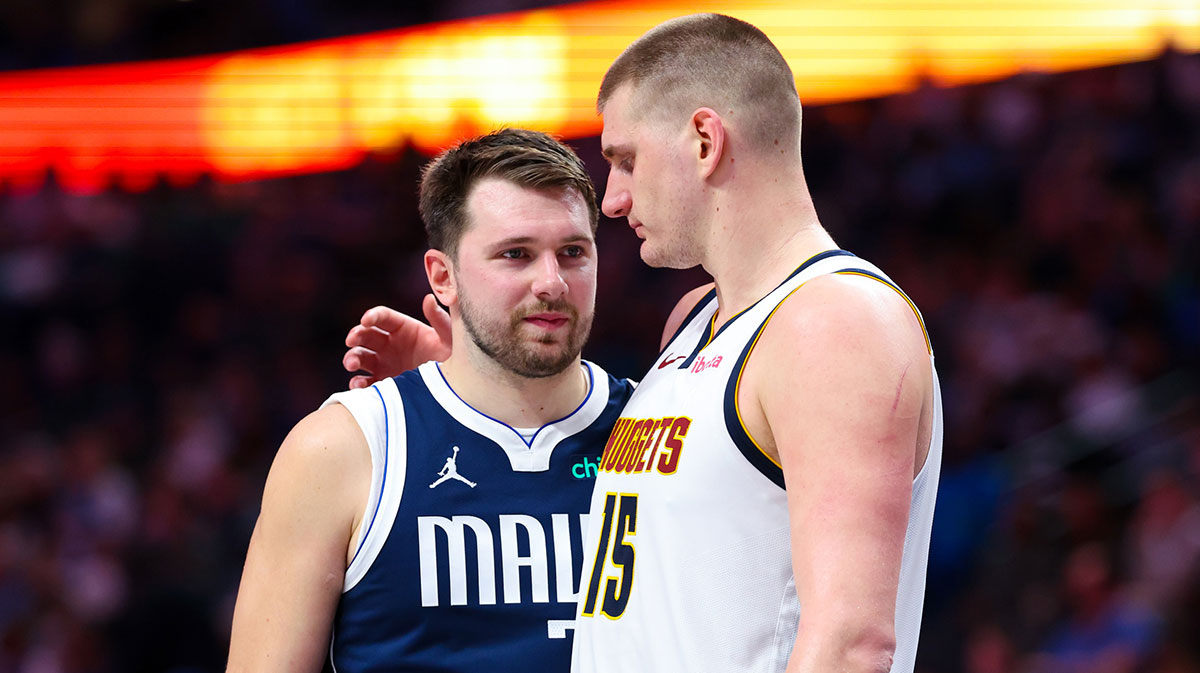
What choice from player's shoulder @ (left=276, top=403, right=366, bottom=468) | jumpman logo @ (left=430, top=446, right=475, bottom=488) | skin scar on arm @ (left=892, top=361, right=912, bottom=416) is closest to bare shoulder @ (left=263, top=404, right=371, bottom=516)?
player's shoulder @ (left=276, top=403, right=366, bottom=468)

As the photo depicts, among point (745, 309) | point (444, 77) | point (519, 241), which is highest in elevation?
point (444, 77)

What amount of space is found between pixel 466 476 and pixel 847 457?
1.24 m

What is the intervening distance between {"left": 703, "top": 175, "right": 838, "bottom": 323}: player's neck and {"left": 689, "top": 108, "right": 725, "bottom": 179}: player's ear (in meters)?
0.08

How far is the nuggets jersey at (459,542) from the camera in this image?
2805 millimetres

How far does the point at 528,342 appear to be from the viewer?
9.68 feet

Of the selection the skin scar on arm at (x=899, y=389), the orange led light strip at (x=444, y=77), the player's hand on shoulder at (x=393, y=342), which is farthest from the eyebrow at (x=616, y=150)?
the orange led light strip at (x=444, y=77)

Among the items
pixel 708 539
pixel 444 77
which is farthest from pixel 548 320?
pixel 444 77

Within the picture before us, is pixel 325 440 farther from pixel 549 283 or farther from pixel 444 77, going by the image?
pixel 444 77

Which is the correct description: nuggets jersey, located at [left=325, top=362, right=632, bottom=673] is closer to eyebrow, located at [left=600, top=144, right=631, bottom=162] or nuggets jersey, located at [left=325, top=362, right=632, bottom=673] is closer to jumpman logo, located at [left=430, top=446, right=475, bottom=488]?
jumpman logo, located at [left=430, top=446, right=475, bottom=488]

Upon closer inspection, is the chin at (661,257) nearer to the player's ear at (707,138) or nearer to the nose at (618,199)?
the nose at (618,199)

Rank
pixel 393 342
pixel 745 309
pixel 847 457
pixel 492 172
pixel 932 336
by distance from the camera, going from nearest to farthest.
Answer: pixel 847 457, pixel 745 309, pixel 492 172, pixel 393 342, pixel 932 336

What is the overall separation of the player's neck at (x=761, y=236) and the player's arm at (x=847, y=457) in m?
0.27

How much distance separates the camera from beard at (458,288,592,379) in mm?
2945

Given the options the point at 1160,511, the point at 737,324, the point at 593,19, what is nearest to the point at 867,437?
the point at 737,324
